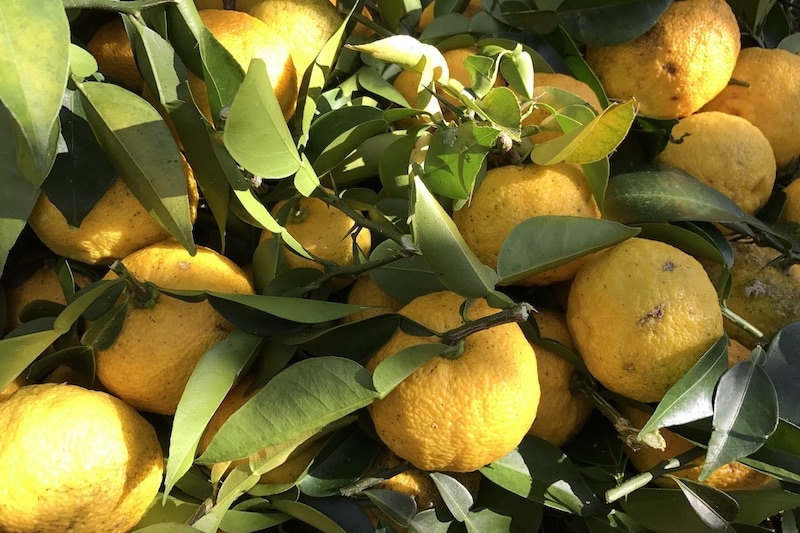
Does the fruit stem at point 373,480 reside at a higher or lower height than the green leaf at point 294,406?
lower

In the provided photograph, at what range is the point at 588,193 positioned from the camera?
0.79m

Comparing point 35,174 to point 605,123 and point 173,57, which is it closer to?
point 173,57

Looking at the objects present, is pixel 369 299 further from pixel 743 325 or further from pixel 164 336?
pixel 743 325

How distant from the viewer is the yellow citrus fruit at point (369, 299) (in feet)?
2.62

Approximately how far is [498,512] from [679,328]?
0.31 metres

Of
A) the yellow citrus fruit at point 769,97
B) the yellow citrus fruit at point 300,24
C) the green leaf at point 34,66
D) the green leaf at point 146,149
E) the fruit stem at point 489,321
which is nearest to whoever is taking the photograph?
the green leaf at point 34,66

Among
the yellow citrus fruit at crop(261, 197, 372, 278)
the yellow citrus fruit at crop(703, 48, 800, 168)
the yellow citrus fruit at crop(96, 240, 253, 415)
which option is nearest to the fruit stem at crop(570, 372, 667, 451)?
the yellow citrus fruit at crop(261, 197, 372, 278)

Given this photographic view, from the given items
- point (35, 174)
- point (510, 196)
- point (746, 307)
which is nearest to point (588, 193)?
point (510, 196)

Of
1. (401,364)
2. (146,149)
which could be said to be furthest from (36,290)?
(401,364)

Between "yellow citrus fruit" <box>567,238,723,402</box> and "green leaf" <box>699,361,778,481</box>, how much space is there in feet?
0.15

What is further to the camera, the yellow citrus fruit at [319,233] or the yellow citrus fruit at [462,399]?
the yellow citrus fruit at [319,233]

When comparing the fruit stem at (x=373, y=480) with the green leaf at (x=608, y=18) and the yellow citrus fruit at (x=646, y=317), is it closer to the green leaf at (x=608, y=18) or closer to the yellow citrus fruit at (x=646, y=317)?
the yellow citrus fruit at (x=646, y=317)

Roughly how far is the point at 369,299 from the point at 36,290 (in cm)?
45

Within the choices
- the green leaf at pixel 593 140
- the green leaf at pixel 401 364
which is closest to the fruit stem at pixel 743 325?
the green leaf at pixel 593 140
